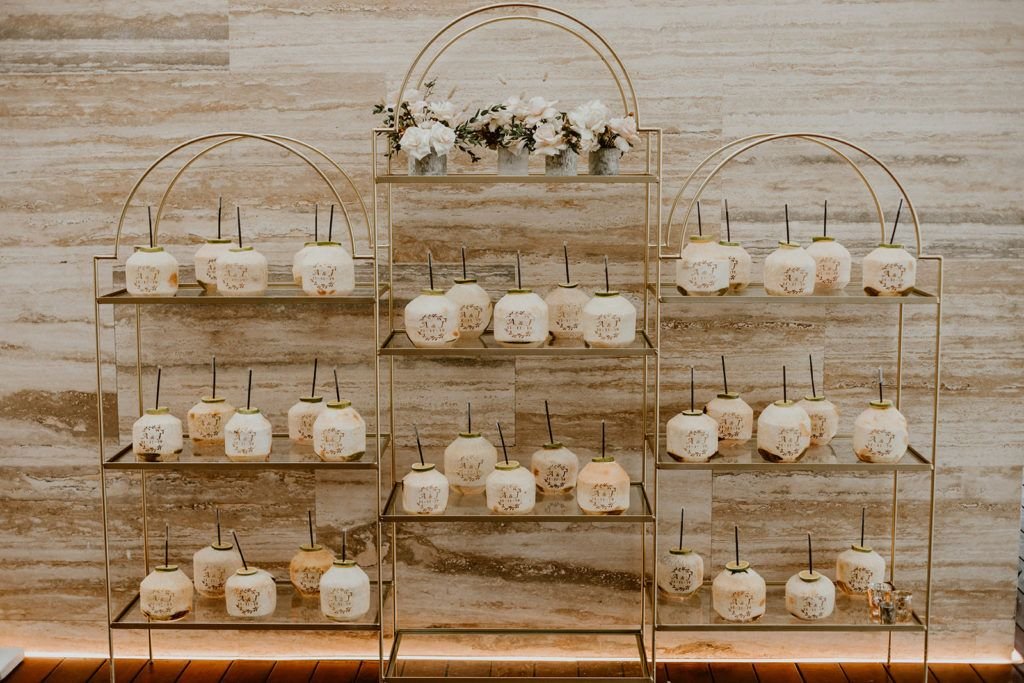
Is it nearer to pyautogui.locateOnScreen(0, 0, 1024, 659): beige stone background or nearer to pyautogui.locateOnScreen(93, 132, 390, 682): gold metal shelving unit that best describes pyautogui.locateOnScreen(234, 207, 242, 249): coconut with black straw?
pyautogui.locateOnScreen(0, 0, 1024, 659): beige stone background

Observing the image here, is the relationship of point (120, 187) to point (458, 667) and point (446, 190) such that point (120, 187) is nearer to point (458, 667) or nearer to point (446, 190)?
point (446, 190)

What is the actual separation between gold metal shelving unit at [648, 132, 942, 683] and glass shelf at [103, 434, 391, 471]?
0.91 metres

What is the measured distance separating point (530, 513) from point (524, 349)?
1.61 ft

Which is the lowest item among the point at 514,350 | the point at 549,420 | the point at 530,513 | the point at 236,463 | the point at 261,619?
the point at 261,619

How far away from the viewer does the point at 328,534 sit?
3.53 metres

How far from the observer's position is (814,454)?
10.4 feet

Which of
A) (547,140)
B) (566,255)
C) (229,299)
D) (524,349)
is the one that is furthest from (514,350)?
(229,299)

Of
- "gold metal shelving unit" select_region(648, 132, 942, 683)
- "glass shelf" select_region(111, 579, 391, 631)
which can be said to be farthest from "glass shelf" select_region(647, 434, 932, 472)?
"glass shelf" select_region(111, 579, 391, 631)

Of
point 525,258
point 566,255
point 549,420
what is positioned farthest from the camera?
point 525,258

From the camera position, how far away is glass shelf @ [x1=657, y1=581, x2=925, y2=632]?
3.09 meters

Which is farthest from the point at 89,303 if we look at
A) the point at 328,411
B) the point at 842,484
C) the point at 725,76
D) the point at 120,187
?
the point at 842,484

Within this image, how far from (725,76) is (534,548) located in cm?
165

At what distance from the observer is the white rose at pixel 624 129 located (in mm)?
2908

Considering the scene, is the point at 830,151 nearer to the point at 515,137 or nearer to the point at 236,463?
the point at 515,137
